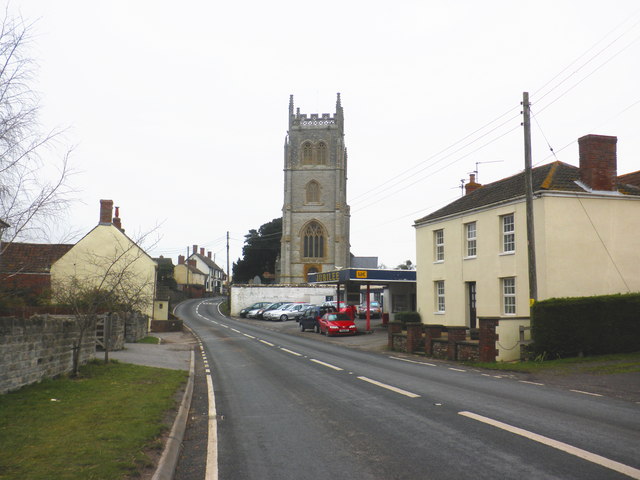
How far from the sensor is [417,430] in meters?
7.68

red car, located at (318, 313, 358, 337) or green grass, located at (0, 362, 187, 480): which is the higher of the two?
red car, located at (318, 313, 358, 337)

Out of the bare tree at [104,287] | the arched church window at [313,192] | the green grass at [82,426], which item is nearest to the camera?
the green grass at [82,426]

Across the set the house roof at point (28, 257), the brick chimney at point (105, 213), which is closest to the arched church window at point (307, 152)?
the brick chimney at point (105, 213)

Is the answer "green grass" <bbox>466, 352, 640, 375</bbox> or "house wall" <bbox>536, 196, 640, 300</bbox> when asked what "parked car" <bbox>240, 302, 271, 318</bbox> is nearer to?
"house wall" <bbox>536, 196, 640, 300</bbox>

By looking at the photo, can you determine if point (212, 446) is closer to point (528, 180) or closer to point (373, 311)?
point (528, 180)

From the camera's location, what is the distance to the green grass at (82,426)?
586 cm

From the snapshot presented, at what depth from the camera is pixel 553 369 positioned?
16.0 m

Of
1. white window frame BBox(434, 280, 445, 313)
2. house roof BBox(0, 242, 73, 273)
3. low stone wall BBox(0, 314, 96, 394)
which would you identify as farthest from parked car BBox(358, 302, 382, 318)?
low stone wall BBox(0, 314, 96, 394)

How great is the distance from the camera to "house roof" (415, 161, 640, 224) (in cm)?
2173

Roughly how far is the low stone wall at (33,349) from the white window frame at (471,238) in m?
17.7

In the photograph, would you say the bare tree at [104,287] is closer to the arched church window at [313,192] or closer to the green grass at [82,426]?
the green grass at [82,426]

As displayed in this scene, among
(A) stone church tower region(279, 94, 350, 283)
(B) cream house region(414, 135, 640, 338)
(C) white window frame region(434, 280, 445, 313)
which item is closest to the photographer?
(B) cream house region(414, 135, 640, 338)

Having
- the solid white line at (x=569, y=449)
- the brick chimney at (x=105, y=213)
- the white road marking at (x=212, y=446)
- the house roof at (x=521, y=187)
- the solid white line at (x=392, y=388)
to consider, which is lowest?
the white road marking at (x=212, y=446)

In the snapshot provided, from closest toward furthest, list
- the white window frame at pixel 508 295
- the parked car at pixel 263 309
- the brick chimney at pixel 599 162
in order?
the brick chimney at pixel 599 162
the white window frame at pixel 508 295
the parked car at pixel 263 309
